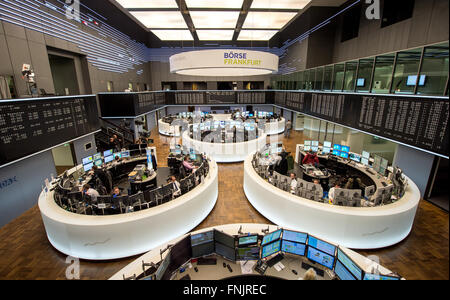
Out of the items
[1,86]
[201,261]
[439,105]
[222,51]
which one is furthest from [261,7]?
[201,261]

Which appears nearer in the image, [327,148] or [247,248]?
[247,248]

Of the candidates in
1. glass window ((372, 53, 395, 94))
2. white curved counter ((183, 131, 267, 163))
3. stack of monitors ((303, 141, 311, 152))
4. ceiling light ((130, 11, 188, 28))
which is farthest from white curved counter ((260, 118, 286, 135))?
ceiling light ((130, 11, 188, 28))

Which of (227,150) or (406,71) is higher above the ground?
(406,71)

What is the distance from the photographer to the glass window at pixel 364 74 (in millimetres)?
6902

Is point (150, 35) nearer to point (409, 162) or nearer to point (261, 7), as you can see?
point (261, 7)

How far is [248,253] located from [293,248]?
0.79 meters

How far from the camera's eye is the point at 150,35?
1952 centimetres

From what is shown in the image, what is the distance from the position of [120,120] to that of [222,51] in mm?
9871

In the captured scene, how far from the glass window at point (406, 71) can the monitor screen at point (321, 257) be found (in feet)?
15.9

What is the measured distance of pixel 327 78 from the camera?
965 cm

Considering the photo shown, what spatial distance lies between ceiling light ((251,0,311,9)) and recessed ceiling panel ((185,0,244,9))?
875 millimetres

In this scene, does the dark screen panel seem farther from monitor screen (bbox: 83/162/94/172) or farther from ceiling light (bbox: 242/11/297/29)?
ceiling light (bbox: 242/11/297/29)

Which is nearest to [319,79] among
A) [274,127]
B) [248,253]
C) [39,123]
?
[274,127]

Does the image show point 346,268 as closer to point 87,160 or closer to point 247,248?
point 247,248
